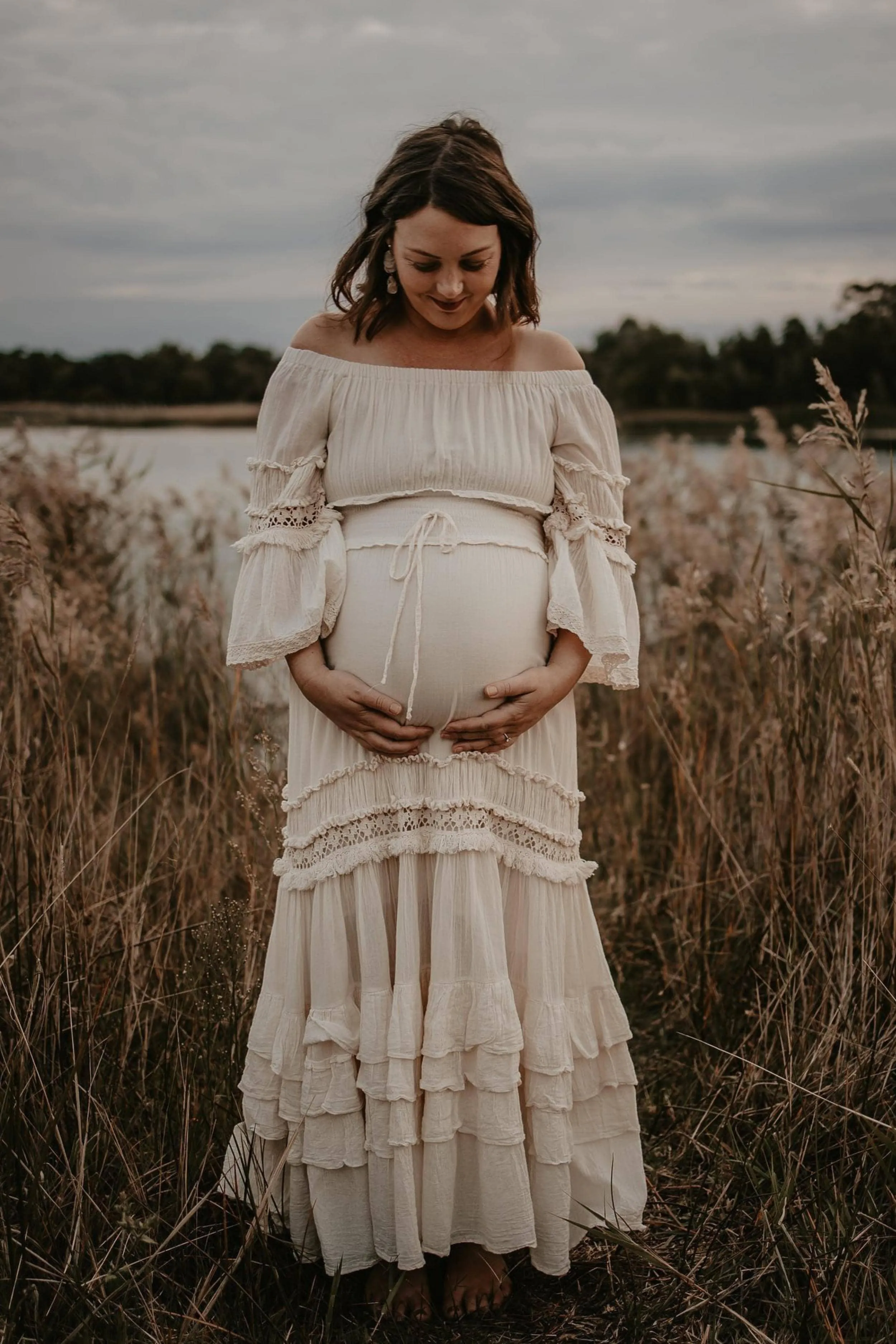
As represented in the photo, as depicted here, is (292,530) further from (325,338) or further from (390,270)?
(390,270)

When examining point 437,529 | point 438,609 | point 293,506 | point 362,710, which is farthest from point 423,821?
point 293,506

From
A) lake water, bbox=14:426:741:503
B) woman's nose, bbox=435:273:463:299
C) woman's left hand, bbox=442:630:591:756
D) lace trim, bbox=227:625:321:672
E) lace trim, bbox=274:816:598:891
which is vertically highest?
woman's nose, bbox=435:273:463:299

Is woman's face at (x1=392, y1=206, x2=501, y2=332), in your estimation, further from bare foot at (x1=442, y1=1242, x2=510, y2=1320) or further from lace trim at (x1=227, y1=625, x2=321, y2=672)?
bare foot at (x1=442, y1=1242, x2=510, y2=1320)

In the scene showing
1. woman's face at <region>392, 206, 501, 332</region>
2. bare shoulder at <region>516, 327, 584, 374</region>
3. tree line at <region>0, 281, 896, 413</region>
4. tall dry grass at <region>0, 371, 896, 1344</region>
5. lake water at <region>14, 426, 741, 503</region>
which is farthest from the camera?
lake water at <region>14, 426, 741, 503</region>

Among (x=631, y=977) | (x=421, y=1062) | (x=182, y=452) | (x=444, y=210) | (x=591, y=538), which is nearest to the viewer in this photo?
(x=444, y=210)

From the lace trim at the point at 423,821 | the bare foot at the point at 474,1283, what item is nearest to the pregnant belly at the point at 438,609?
the lace trim at the point at 423,821

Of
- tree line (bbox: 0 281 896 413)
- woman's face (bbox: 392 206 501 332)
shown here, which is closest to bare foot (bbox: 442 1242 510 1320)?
woman's face (bbox: 392 206 501 332)

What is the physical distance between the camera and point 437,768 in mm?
2281

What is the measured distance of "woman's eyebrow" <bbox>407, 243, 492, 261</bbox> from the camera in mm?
2191

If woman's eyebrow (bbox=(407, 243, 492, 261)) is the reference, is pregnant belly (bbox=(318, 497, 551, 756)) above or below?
below

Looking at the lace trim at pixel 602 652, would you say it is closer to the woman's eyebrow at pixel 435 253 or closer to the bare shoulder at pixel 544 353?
the bare shoulder at pixel 544 353

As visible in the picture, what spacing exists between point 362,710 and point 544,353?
0.80 m

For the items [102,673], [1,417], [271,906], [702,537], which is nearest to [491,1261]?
[271,906]

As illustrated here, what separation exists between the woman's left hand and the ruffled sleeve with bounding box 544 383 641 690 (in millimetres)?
67
